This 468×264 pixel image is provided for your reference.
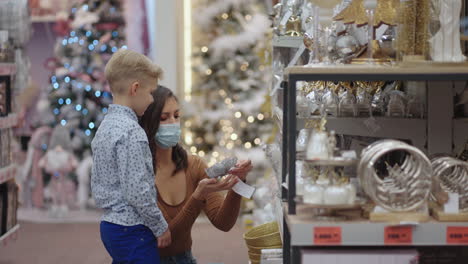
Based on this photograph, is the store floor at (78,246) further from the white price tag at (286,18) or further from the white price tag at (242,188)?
the white price tag at (242,188)

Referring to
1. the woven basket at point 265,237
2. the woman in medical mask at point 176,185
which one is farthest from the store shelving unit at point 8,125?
the woman in medical mask at point 176,185

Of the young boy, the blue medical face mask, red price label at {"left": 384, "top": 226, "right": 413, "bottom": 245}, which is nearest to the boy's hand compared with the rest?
the young boy

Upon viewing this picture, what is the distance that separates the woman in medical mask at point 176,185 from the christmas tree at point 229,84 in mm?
4805

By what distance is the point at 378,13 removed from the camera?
2.88 m

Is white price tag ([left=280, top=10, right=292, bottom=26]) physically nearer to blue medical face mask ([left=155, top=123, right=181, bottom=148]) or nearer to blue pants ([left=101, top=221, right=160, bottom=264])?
blue medical face mask ([left=155, top=123, right=181, bottom=148])

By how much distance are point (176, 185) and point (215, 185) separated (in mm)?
344

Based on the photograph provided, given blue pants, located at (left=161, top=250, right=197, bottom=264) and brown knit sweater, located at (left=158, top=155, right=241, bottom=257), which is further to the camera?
blue pants, located at (left=161, top=250, right=197, bottom=264)

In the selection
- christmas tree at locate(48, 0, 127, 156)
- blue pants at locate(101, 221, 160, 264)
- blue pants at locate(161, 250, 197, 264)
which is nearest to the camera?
blue pants at locate(101, 221, 160, 264)

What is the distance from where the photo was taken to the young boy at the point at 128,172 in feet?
9.88

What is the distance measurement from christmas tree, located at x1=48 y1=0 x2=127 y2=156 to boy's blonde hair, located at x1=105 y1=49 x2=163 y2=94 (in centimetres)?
563

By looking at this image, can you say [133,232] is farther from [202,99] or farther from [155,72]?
[202,99]

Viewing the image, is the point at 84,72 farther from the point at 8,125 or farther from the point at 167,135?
the point at 167,135

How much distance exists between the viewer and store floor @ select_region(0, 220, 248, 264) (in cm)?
635

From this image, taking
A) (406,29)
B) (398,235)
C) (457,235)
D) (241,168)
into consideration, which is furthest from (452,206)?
(241,168)
